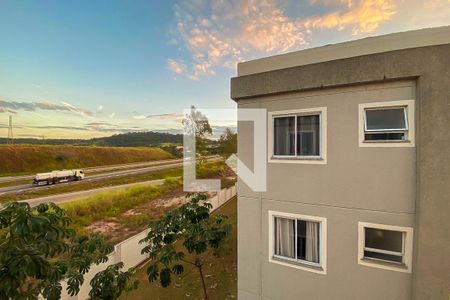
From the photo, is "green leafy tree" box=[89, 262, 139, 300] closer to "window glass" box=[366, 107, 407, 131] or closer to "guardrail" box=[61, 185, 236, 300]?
"guardrail" box=[61, 185, 236, 300]

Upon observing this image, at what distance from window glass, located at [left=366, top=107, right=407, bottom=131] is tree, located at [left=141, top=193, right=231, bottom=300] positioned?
5072 mm

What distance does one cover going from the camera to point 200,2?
13.3 meters

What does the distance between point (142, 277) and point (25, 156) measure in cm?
5407

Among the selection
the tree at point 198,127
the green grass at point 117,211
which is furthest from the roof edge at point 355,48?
the tree at point 198,127

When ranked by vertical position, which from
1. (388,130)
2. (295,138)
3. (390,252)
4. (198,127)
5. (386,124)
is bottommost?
(390,252)

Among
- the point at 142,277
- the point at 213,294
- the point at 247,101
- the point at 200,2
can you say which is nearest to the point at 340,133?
the point at 247,101

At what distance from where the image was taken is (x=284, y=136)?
628cm

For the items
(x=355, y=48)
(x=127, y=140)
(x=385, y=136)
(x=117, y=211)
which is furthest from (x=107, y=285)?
(x=127, y=140)

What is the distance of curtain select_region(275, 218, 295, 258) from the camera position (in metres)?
6.19

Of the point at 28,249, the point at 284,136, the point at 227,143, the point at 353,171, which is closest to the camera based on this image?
the point at 28,249

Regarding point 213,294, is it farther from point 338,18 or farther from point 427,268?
point 338,18

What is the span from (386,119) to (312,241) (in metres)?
3.47

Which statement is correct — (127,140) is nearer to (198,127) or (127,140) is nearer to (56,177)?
(56,177)

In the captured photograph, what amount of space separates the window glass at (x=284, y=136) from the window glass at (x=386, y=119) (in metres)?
1.75
